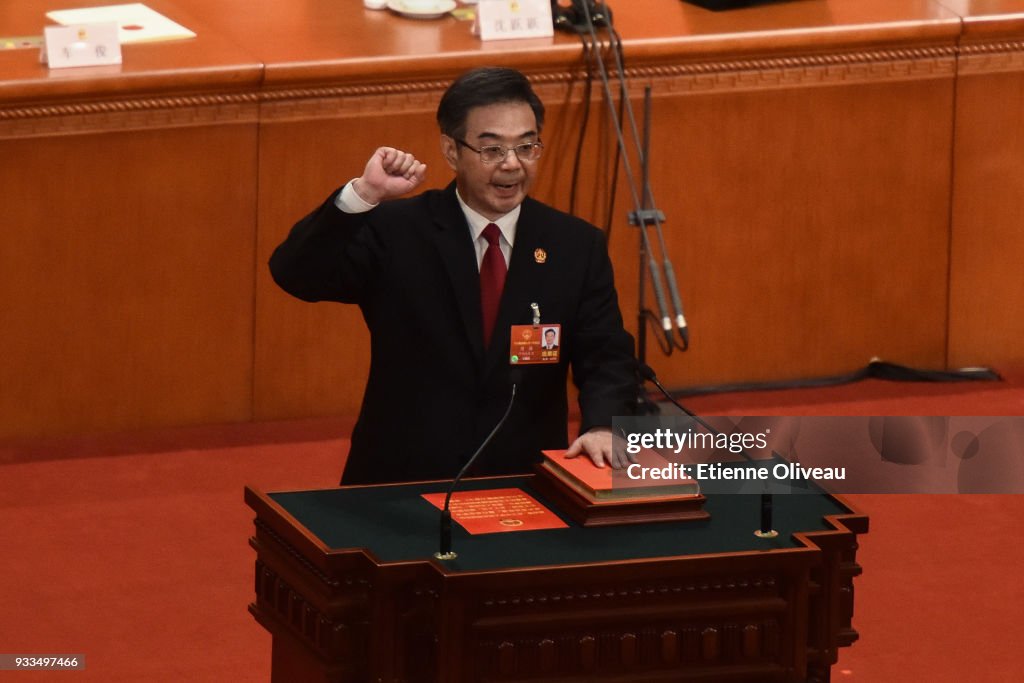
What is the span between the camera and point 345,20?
571 cm

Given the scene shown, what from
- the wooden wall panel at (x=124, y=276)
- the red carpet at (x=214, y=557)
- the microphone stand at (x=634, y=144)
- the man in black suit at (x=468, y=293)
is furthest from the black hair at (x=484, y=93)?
the wooden wall panel at (x=124, y=276)

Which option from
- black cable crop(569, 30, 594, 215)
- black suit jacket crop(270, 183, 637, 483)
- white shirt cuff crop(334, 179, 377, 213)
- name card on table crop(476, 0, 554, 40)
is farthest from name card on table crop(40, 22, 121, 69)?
white shirt cuff crop(334, 179, 377, 213)

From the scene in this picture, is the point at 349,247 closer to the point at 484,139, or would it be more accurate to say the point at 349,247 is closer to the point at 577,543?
the point at 484,139

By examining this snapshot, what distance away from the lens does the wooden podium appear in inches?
105

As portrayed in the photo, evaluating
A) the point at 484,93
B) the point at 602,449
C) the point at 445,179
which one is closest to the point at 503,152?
the point at 484,93

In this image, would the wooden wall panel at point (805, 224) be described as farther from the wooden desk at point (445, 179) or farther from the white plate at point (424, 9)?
the white plate at point (424, 9)

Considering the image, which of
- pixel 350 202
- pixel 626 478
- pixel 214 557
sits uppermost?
pixel 350 202

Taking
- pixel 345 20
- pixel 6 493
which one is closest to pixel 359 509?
pixel 6 493

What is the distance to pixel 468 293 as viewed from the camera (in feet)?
11.1

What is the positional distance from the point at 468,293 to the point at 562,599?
2.65 feet

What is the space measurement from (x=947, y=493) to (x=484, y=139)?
7.74ft

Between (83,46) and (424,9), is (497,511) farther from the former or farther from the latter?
(424,9)

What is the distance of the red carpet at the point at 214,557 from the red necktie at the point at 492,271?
1096 millimetres

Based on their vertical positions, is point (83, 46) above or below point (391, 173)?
above
